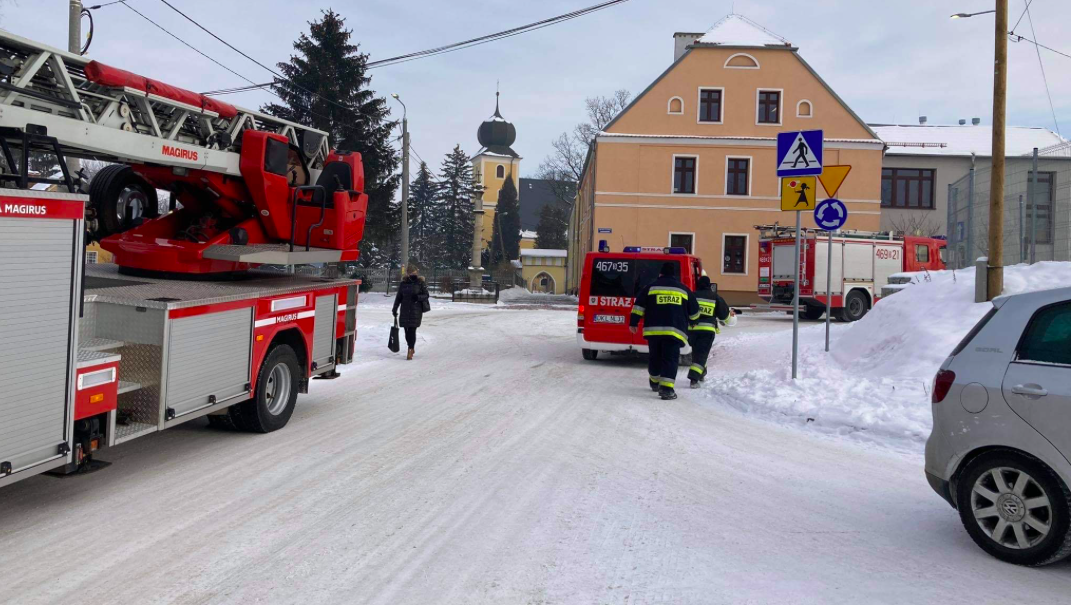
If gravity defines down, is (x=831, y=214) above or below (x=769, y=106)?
below

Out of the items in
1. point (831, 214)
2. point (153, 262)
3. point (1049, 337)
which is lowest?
point (1049, 337)

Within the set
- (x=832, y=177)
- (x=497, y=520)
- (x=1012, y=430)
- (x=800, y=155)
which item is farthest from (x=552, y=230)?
(x=1012, y=430)

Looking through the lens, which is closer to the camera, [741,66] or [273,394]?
[273,394]

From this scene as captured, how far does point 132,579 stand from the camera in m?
4.34

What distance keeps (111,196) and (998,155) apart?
10881mm

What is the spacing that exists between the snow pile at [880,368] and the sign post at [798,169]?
0.85 meters

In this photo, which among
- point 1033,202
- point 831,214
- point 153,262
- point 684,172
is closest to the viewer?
point 153,262

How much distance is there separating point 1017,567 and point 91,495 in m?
6.08

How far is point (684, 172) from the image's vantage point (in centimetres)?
3975

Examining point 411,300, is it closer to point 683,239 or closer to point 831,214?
point 831,214

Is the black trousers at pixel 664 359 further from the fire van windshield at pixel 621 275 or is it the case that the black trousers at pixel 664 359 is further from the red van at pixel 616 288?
the fire van windshield at pixel 621 275

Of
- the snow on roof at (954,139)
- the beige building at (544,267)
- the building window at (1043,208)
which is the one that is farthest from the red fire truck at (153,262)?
the beige building at (544,267)

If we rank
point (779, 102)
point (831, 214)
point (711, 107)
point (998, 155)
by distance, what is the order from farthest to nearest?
point (711, 107)
point (779, 102)
point (831, 214)
point (998, 155)

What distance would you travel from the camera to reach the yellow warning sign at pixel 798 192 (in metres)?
11.2
